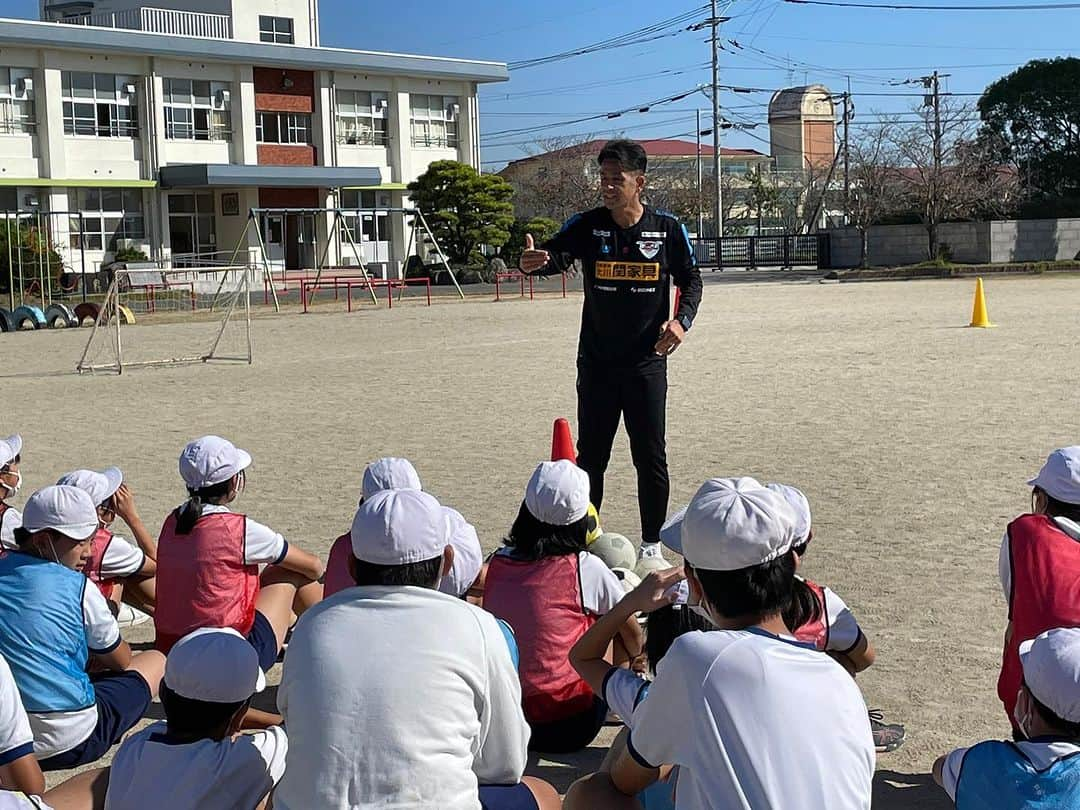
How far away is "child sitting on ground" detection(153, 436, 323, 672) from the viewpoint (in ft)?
15.1

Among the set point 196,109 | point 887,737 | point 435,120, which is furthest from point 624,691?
point 435,120

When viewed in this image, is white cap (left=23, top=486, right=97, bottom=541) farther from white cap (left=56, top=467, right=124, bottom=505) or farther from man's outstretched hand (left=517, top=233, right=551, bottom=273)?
man's outstretched hand (left=517, top=233, right=551, bottom=273)

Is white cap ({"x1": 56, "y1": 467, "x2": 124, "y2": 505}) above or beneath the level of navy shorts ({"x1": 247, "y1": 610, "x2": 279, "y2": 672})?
above

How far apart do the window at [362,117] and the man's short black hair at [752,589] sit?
162 ft

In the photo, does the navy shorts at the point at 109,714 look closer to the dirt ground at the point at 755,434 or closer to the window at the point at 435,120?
the dirt ground at the point at 755,434

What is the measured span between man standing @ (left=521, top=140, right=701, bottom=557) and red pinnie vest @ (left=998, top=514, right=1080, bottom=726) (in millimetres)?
2807

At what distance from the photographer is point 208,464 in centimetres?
468

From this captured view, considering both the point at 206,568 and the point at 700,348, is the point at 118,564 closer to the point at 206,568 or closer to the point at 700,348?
the point at 206,568

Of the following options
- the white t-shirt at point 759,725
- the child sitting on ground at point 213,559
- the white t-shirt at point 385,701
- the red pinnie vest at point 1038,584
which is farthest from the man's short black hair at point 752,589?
the child sitting on ground at point 213,559

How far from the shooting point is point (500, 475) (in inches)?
341

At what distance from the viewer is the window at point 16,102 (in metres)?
41.3

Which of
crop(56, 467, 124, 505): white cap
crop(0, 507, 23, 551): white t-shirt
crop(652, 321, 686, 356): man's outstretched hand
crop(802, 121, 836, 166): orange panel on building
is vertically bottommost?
crop(0, 507, 23, 551): white t-shirt

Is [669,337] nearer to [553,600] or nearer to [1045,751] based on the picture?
[553,600]

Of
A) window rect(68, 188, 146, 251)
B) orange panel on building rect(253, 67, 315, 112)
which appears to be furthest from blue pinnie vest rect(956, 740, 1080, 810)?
orange panel on building rect(253, 67, 315, 112)
